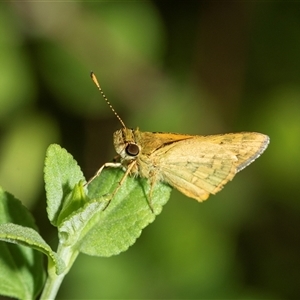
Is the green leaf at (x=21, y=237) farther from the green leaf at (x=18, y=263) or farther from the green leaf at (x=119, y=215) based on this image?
the green leaf at (x=18, y=263)

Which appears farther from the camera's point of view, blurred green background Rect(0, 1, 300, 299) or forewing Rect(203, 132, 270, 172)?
blurred green background Rect(0, 1, 300, 299)

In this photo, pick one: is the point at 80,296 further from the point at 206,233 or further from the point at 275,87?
the point at 275,87

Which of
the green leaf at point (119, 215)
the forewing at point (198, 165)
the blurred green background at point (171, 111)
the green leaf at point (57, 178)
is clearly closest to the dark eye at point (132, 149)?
the forewing at point (198, 165)

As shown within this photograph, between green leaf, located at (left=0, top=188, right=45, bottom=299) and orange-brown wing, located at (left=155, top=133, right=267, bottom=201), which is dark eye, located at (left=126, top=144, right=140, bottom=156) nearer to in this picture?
orange-brown wing, located at (left=155, top=133, right=267, bottom=201)

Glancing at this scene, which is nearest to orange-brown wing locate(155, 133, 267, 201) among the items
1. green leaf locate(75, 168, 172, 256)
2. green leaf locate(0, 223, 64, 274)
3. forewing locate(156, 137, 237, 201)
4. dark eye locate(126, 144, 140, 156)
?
forewing locate(156, 137, 237, 201)

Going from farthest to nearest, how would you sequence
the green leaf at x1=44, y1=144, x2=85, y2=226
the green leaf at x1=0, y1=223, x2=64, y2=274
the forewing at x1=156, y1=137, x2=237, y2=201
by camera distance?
the forewing at x1=156, y1=137, x2=237, y2=201 → the green leaf at x1=44, y1=144, x2=85, y2=226 → the green leaf at x1=0, y1=223, x2=64, y2=274

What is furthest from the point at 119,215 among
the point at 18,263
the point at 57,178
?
the point at 18,263

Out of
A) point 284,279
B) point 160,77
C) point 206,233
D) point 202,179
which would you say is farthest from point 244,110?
point 202,179
